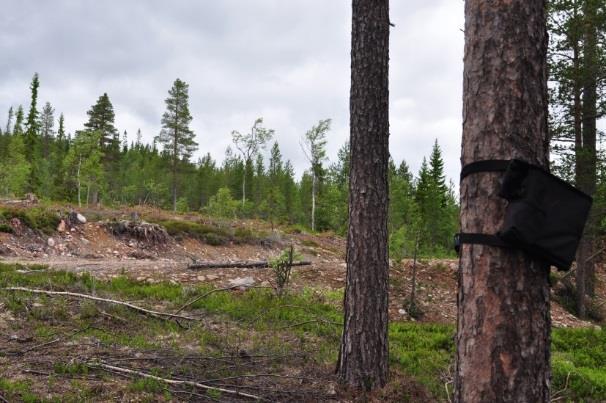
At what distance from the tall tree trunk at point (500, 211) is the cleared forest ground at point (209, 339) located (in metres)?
2.78

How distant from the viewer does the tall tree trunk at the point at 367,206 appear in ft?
17.1

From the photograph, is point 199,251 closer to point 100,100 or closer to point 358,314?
point 358,314

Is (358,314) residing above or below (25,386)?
above

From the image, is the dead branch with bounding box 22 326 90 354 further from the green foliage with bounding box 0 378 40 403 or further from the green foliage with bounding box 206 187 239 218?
the green foliage with bounding box 206 187 239 218

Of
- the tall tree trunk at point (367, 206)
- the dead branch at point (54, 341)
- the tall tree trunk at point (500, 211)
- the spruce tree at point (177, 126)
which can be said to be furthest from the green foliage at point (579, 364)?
the spruce tree at point (177, 126)

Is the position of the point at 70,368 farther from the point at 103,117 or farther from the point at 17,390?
the point at 103,117

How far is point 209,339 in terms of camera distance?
6.47 metres

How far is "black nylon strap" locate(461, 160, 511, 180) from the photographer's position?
2289 mm

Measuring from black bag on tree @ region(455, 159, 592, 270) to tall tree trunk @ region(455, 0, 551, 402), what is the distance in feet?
0.23

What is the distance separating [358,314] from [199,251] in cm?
1508

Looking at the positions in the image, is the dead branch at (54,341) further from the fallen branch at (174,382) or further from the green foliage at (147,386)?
the green foliage at (147,386)

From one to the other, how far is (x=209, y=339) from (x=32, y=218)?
40.1 ft

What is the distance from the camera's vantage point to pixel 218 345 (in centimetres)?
631

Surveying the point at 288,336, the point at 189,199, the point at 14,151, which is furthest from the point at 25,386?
the point at 189,199
